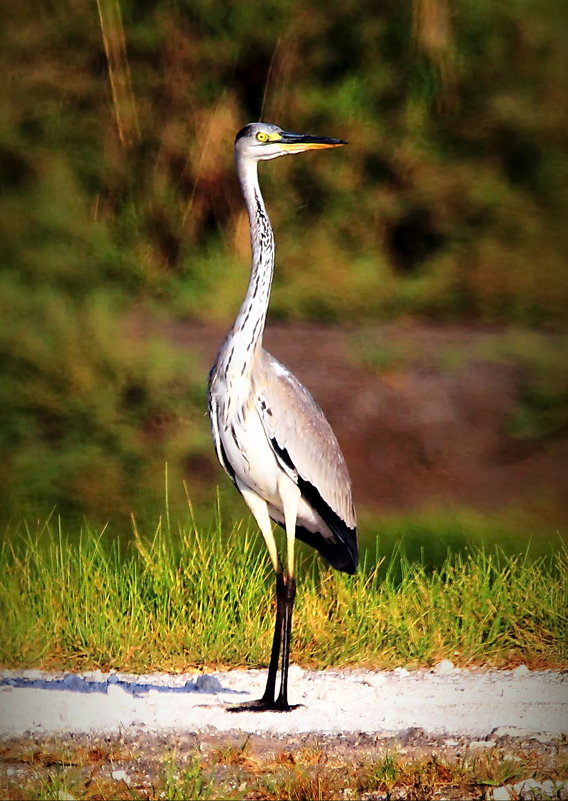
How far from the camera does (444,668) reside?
3.17 m

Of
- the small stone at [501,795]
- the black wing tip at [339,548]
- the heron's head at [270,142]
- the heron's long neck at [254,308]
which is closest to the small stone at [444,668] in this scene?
→ the black wing tip at [339,548]

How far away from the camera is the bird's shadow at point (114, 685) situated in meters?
2.99

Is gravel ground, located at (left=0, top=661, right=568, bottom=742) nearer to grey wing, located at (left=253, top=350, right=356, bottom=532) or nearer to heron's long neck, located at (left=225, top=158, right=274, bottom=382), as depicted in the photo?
grey wing, located at (left=253, top=350, right=356, bottom=532)

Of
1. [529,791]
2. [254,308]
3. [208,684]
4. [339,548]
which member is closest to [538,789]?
[529,791]

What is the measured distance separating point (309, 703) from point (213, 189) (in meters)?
A: 1.91

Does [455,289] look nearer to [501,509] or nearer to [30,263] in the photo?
[501,509]

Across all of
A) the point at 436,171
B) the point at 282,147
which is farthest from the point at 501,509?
the point at 282,147

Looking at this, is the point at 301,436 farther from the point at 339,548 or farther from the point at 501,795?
the point at 501,795

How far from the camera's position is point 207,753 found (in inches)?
104

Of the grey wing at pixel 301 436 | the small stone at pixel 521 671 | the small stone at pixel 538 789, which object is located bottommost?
the small stone at pixel 521 671

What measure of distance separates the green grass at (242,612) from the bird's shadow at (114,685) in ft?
0.26

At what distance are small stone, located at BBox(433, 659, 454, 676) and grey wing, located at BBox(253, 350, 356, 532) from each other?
46 cm

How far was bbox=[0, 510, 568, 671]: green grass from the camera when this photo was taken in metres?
3.16

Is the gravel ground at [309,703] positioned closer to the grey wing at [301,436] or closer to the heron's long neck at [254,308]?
the grey wing at [301,436]
